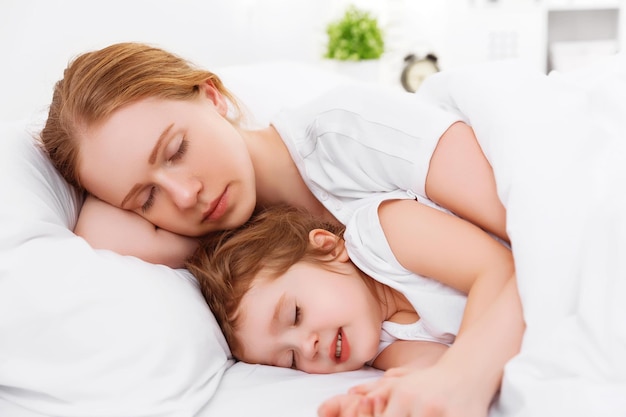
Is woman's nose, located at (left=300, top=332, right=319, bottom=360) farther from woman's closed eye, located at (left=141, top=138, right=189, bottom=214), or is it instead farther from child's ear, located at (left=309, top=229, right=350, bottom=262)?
woman's closed eye, located at (left=141, top=138, right=189, bottom=214)

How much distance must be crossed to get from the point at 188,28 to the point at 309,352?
1.70 metres

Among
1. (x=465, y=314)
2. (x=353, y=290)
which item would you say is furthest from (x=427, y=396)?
(x=353, y=290)

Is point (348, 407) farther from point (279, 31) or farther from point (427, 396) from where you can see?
point (279, 31)

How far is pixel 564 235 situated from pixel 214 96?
74 cm

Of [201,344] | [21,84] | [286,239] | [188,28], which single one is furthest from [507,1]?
[201,344]

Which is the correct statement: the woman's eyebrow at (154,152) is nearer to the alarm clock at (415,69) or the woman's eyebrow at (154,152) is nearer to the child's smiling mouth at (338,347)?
the child's smiling mouth at (338,347)

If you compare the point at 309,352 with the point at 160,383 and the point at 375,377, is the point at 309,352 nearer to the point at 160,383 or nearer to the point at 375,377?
the point at 375,377

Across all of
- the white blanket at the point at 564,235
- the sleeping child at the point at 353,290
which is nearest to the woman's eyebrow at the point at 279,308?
the sleeping child at the point at 353,290

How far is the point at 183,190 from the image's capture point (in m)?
1.17

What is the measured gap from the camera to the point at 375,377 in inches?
41.8

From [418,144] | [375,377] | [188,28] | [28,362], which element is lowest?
[375,377]

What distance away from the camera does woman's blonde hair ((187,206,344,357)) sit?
111cm

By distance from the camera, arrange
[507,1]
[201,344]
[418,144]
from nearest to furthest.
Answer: [201,344] → [418,144] → [507,1]

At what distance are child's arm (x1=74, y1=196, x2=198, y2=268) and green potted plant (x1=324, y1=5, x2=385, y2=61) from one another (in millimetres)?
2120
